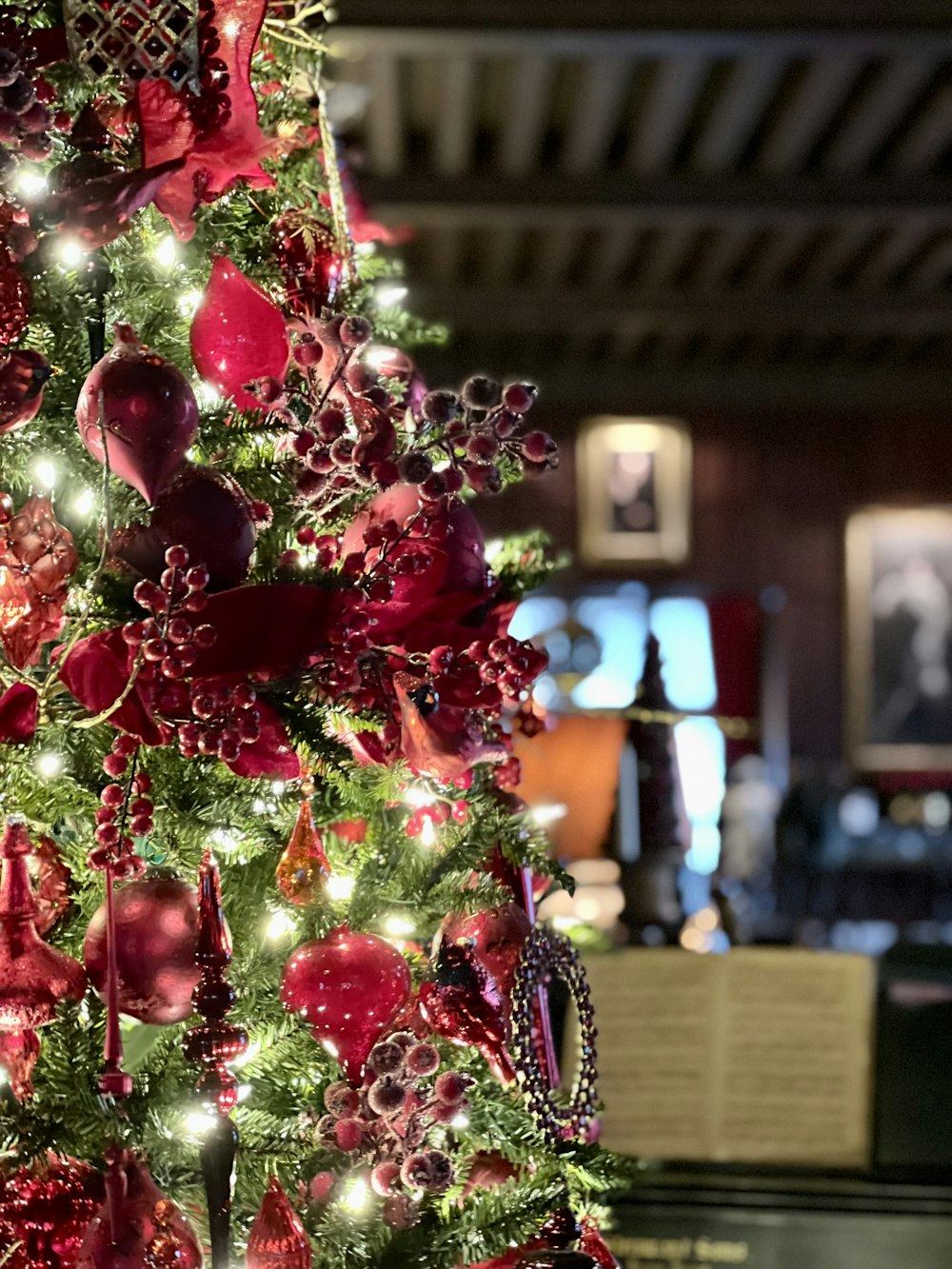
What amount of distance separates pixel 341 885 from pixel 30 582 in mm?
297

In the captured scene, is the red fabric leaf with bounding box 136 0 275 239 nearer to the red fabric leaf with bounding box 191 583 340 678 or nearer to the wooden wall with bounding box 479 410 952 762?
the red fabric leaf with bounding box 191 583 340 678

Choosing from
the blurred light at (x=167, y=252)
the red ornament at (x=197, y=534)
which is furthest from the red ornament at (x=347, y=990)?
the blurred light at (x=167, y=252)

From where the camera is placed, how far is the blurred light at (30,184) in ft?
2.36

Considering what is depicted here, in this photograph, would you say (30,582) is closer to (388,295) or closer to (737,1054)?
(388,295)

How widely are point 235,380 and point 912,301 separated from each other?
462 centimetres

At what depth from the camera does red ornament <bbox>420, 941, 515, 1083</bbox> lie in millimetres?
712

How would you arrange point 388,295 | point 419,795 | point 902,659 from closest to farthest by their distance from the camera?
point 419,795 < point 388,295 < point 902,659

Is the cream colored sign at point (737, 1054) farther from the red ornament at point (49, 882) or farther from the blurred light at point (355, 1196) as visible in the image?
the red ornament at point (49, 882)

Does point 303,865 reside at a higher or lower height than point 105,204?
lower

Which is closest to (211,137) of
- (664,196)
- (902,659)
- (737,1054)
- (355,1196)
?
(355,1196)

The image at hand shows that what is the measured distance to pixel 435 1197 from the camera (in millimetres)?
753

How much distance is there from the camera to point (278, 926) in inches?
30.4

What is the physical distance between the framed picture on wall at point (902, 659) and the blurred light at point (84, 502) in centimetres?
523

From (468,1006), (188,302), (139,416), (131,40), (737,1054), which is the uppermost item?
(131,40)
